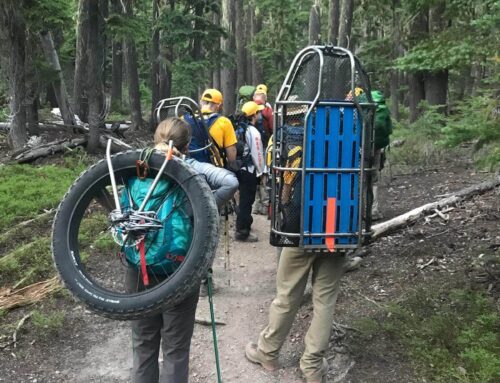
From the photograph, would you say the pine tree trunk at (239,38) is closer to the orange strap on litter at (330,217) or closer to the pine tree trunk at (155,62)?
the pine tree trunk at (155,62)

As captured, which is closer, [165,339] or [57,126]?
[165,339]

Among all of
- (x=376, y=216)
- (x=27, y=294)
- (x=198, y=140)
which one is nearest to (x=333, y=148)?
(x=198, y=140)

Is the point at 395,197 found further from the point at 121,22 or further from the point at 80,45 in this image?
the point at 80,45

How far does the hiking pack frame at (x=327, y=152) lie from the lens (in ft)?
11.3

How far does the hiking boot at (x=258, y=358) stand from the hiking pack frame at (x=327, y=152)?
3.86 feet

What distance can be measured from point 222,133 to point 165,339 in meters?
A: 2.91

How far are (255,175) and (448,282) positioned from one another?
123 inches

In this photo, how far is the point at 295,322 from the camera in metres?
5.10

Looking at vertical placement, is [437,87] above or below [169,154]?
above

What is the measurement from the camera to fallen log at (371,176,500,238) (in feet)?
22.9

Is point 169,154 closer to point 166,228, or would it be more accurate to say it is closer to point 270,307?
point 166,228

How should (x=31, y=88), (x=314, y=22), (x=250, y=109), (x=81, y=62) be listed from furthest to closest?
(x=314, y=22), (x=81, y=62), (x=31, y=88), (x=250, y=109)

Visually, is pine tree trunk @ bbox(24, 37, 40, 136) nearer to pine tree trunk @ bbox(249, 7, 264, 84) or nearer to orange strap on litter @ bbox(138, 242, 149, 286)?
orange strap on litter @ bbox(138, 242, 149, 286)

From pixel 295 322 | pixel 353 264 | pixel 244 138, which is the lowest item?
pixel 295 322
